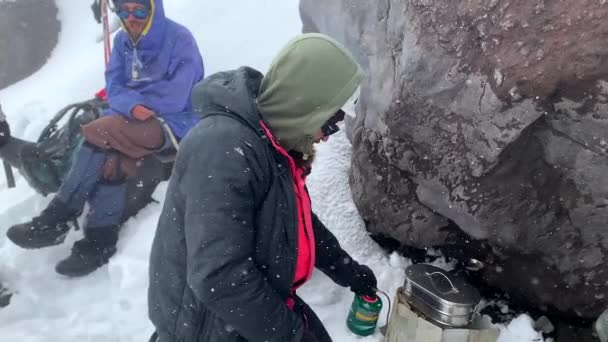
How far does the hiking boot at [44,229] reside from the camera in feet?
11.7

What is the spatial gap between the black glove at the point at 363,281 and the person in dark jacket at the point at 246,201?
55 cm

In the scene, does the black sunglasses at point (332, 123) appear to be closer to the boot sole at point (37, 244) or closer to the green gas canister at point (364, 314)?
the green gas canister at point (364, 314)

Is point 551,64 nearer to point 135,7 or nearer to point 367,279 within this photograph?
point 367,279

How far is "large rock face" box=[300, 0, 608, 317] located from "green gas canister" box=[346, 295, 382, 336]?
0.92m

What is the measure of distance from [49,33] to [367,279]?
22.1 feet

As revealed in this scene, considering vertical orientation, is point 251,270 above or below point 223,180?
below

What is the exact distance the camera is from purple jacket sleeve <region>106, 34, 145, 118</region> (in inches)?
147

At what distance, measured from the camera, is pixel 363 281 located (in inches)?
93.4

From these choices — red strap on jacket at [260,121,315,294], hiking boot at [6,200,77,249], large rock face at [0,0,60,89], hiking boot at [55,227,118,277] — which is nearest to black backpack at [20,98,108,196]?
hiking boot at [6,200,77,249]

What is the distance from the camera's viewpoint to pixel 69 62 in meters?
6.82

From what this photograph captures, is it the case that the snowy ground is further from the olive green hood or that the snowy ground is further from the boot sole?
the olive green hood

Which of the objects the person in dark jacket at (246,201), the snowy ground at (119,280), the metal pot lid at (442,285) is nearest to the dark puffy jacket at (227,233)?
the person in dark jacket at (246,201)

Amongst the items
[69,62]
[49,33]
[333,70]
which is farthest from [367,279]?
[49,33]

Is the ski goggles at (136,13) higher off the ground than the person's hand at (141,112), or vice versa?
the ski goggles at (136,13)
